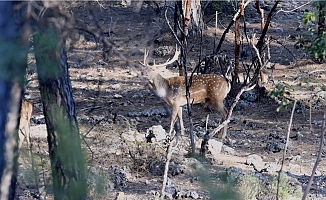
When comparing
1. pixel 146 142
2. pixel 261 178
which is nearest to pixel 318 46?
pixel 261 178

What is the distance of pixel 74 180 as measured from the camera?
416 cm

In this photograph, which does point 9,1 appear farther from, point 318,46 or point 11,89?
point 318,46

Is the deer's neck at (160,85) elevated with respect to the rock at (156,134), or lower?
elevated

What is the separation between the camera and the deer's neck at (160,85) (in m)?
10.9

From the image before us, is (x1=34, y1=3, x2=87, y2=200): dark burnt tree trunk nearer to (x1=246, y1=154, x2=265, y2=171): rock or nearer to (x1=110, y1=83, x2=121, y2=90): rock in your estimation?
(x1=246, y1=154, x2=265, y2=171): rock

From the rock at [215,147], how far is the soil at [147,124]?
100 mm

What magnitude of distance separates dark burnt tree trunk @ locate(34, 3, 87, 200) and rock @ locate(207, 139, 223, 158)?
4.62 m

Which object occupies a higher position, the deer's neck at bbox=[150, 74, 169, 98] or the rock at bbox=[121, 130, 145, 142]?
the deer's neck at bbox=[150, 74, 169, 98]

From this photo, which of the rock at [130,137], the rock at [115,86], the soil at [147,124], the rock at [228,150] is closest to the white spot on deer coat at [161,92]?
the soil at [147,124]

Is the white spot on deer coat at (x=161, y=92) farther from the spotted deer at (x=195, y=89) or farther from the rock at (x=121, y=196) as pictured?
the rock at (x=121, y=196)

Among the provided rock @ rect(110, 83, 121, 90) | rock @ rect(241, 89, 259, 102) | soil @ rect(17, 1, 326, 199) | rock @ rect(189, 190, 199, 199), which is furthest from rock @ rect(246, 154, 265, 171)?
rock @ rect(110, 83, 121, 90)

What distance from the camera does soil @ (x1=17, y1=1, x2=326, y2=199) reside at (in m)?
6.52

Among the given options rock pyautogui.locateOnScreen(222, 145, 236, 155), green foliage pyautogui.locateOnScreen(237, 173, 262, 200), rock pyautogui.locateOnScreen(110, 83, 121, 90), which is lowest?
rock pyautogui.locateOnScreen(222, 145, 236, 155)

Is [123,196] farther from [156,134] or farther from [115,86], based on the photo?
[115,86]
